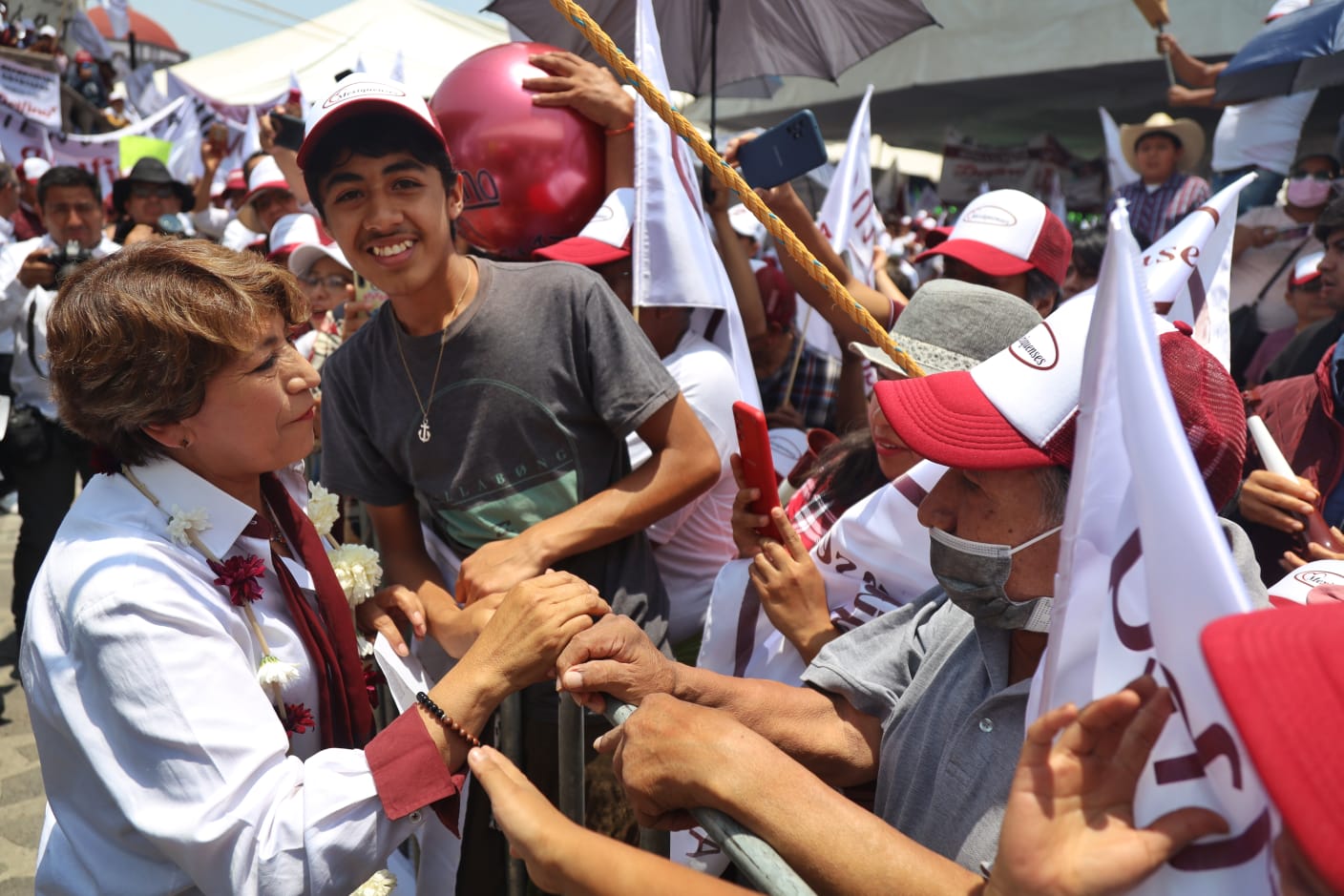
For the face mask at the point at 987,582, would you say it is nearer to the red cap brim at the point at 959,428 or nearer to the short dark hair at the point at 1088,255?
the red cap brim at the point at 959,428

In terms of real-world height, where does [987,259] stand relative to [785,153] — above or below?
below

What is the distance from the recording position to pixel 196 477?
191 cm

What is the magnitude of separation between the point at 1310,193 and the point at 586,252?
5.14 meters

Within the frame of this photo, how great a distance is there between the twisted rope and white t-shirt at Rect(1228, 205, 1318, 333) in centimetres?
408

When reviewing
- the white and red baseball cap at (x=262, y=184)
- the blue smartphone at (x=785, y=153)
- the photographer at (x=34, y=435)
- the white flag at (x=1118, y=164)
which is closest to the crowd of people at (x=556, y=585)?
the blue smartphone at (x=785, y=153)

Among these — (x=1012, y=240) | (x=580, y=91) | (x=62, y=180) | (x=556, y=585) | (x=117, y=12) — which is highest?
(x=117, y=12)

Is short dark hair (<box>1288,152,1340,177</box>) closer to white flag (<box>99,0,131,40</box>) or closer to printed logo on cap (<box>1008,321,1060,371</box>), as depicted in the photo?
printed logo on cap (<box>1008,321,1060,371</box>)

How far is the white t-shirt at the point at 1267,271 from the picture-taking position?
536 centimetres

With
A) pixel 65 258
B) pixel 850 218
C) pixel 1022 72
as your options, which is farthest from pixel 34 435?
pixel 1022 72

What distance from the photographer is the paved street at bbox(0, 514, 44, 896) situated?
3.48 metres

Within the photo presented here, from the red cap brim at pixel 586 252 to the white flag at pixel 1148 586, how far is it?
1947 millimetres

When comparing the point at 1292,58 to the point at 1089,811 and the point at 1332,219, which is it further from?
the point at 1089,811

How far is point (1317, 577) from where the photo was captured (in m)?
1.91

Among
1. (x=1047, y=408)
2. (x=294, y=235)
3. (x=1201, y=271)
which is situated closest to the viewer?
(x=1047, y=408)
